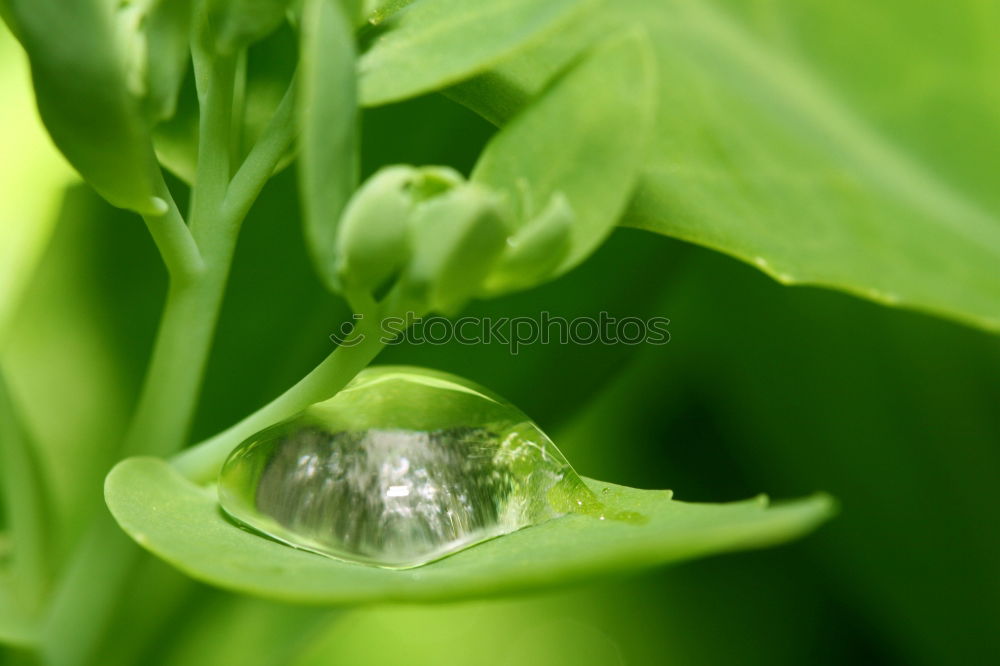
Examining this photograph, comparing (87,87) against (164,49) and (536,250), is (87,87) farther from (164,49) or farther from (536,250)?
(536,250)

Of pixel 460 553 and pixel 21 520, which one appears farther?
pixel 21 520

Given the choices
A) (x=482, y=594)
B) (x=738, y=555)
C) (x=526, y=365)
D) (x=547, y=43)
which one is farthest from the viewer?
(x=738, y=555)

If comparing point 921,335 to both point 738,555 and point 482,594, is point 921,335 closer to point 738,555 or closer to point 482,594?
point 738,555

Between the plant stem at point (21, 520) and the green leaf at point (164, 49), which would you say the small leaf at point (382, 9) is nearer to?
the green leaf at point (164, 49)

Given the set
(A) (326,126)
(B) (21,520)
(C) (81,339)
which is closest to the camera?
(A) (326,126)

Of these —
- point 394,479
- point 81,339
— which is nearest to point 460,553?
point 394,479

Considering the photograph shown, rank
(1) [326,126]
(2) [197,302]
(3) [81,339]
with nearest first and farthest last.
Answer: (1) [326,126] → (2) [197,302] → (3) [81,339]

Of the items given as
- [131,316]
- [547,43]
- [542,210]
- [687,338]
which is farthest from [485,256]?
[687,338]

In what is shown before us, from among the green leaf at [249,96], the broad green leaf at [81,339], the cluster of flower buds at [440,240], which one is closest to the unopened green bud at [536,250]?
the cluster of flower buds at [440,240]
